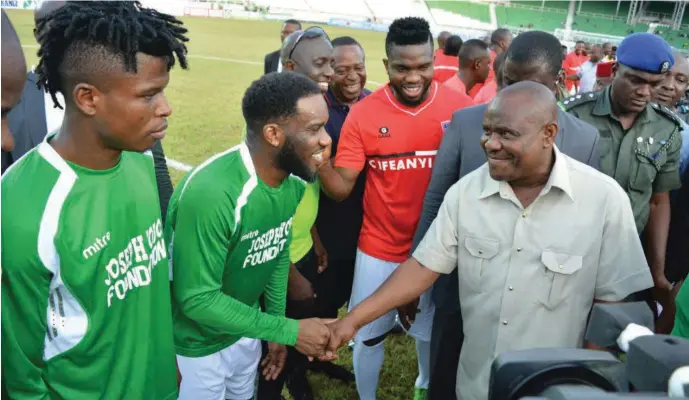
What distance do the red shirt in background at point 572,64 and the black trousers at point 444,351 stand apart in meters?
13.9

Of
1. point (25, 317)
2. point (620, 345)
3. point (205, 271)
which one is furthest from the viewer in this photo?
point (205, 271)

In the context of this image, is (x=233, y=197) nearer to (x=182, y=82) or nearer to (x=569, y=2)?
(x=182, y=82)

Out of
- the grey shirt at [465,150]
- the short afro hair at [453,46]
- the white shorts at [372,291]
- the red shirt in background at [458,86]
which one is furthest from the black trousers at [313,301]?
the short afro hair at [453,46]

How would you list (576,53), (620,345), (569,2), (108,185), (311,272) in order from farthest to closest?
(569,2) < (576,53) < (311,272) < (108,185) < (620,345)

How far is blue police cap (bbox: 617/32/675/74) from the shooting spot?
10.6ft

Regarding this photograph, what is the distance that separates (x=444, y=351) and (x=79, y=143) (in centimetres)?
232

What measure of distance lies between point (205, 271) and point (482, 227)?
1.16m

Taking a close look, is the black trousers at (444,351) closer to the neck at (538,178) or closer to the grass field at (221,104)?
the grass field at (221,104)

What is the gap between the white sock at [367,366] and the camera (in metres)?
3.59

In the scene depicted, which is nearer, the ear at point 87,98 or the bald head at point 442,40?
the ear at point 87,98

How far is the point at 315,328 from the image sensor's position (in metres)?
2.55

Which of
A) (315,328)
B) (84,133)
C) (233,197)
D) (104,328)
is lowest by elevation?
(315,328)

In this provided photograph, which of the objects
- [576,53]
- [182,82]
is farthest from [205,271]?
[576,53]

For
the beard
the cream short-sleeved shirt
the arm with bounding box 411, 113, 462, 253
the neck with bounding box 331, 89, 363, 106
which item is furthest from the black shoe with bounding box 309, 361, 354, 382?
the beard
